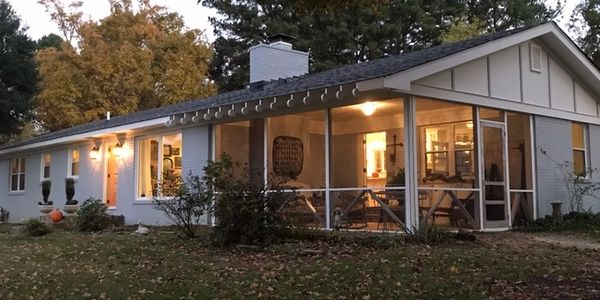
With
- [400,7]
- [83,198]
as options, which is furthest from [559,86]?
[400,7]

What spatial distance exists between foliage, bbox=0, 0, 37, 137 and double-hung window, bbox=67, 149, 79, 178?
5.06 meters

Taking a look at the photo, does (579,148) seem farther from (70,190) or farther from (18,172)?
(18,172)

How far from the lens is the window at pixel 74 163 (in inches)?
677

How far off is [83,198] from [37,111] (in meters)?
13.0

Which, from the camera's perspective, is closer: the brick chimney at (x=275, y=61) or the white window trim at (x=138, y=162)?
the white window trim at (x=138, y=162)

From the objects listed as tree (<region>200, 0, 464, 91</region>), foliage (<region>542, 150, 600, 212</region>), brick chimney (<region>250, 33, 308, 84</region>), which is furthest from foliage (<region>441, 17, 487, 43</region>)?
foliage (<region>542, 150, 600, 212</region>)

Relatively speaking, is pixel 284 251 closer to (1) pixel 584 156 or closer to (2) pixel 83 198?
(1) pixel 584 156

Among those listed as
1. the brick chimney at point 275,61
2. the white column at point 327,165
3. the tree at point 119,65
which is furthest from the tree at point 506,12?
the white column at point 327,165

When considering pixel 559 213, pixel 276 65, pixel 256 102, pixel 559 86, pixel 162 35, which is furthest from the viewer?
pixel 162 35

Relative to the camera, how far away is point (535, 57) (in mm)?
12180

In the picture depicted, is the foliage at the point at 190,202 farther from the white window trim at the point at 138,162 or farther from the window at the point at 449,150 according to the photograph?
the window at the point at 449,150

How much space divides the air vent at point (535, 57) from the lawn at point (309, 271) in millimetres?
4512

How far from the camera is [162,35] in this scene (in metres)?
29.7

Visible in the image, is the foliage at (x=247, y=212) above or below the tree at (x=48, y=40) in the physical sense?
below
